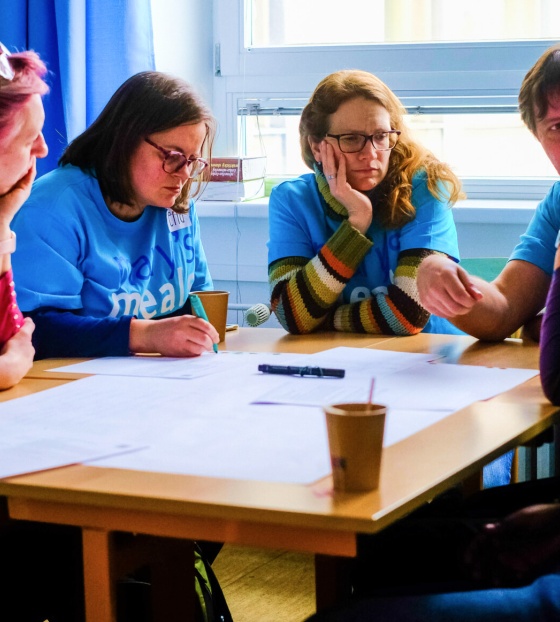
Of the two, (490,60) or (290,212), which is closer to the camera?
(290,212)

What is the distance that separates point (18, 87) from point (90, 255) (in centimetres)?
44

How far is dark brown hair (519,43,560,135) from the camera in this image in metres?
1.82

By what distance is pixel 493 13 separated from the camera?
3039mm

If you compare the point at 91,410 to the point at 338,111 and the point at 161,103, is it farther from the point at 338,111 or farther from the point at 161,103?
the point at 338,111

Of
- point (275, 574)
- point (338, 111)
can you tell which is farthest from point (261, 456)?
point (275, 574)

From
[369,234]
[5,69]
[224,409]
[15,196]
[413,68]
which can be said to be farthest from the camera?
[413,68]

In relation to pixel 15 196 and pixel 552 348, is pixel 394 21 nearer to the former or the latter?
pixel 15 196

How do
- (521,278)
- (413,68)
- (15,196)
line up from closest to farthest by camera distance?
(15,196)
(521,278)
(413,68)

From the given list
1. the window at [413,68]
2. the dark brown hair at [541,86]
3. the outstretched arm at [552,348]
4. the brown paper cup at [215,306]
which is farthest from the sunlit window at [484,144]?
the outstretched arm at [552,348]

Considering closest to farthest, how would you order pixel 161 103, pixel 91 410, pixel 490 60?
pixel 91 410, pixel 161 103, pixel 490 60

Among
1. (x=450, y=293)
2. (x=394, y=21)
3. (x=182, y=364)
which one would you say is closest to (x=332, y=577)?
(x=182, y=364)

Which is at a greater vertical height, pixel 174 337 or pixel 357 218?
pixel 357 218

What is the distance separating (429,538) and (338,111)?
120 cm

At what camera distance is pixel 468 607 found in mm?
959
